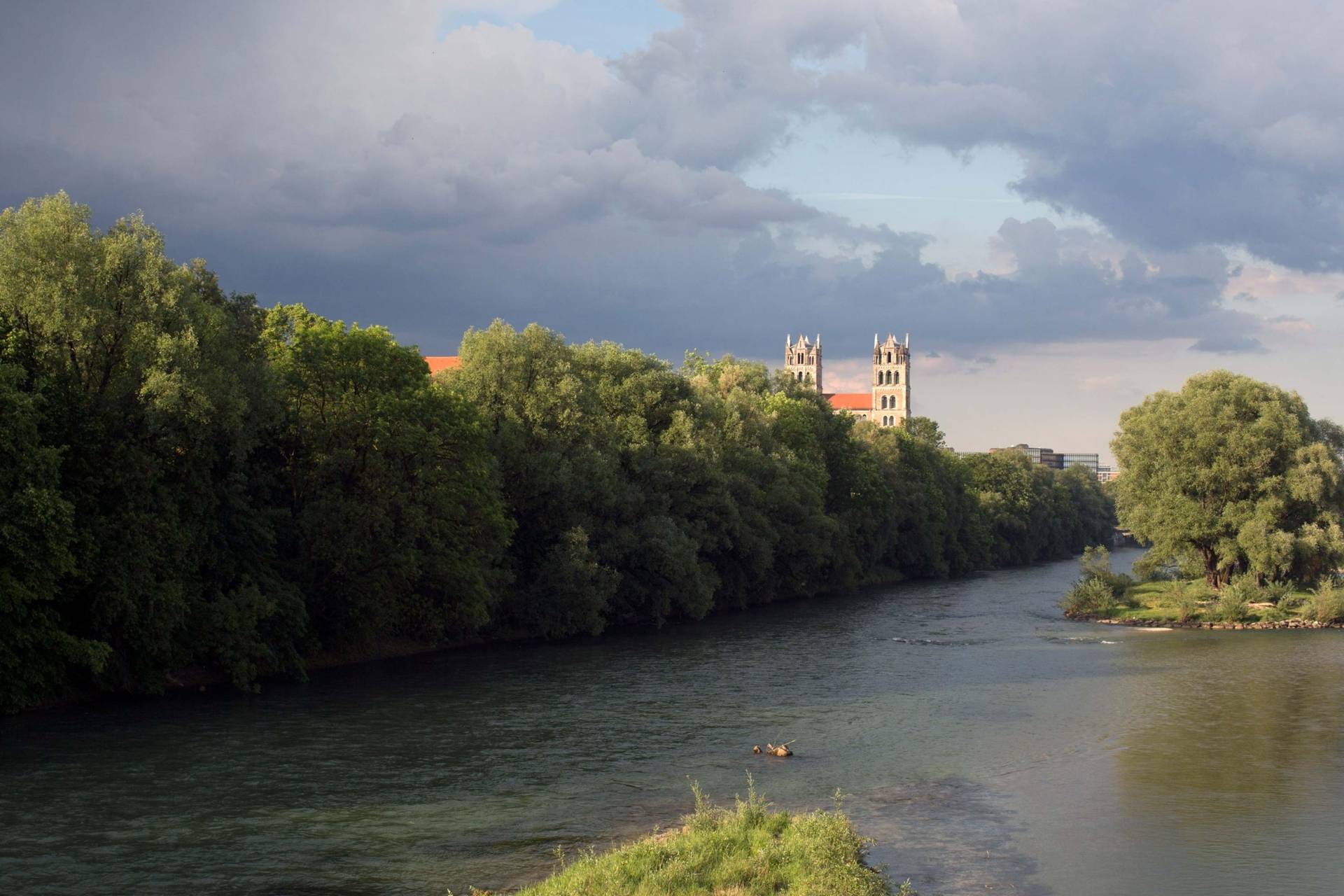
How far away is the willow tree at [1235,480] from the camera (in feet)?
231

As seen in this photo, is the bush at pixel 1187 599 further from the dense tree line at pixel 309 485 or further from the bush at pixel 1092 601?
the dense tree line at pixel 309 485

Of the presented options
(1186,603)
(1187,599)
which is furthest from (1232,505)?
(1186,603)

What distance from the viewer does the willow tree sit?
70500 millimetres

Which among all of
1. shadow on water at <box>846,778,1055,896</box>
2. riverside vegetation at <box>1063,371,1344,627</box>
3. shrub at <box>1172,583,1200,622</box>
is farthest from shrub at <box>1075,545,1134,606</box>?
shadow on water at <box>846,778,1055,896</box>

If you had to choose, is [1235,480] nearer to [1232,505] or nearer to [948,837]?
[1232,505]

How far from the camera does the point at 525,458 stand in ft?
197

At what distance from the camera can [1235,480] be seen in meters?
71.9

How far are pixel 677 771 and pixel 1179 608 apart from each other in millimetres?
47930

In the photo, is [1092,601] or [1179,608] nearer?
[1179,608]

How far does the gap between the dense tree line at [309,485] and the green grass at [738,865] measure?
69.3 ft

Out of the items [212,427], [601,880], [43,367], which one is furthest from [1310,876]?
[43,367]

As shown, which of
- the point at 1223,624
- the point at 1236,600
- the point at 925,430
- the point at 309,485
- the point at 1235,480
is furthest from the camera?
the point at 925,430

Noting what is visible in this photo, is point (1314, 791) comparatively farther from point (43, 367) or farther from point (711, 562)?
point (711, 562)

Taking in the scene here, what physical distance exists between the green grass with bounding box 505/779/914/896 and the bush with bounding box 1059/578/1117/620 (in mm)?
54271
